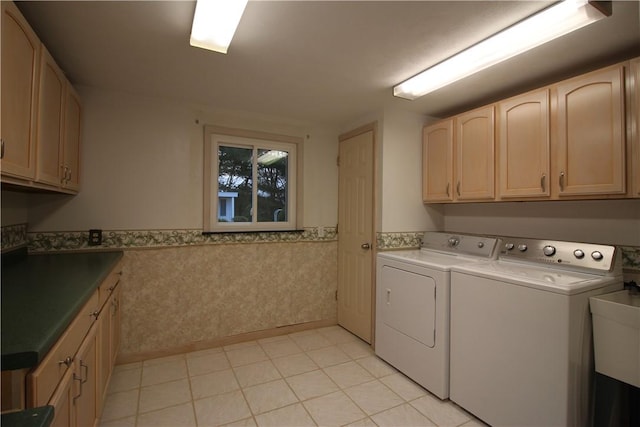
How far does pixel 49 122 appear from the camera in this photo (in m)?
1.67


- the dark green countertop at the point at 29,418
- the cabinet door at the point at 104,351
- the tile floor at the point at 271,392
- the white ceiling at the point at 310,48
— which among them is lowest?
the tile floor at the point at 271,392

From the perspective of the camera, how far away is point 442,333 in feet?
6.81

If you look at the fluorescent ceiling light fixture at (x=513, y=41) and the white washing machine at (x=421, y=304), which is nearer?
the fluorescent ceiling light fixture at (x=513, y=41)

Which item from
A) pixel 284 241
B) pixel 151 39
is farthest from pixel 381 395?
pixel 151 39

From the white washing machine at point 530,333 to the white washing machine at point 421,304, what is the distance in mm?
83

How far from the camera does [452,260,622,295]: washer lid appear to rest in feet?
5.11

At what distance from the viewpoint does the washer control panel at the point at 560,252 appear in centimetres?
175

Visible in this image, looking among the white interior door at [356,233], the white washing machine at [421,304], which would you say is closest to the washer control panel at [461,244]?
the white washing machine at [421,304]

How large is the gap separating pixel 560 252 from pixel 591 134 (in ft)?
2.37

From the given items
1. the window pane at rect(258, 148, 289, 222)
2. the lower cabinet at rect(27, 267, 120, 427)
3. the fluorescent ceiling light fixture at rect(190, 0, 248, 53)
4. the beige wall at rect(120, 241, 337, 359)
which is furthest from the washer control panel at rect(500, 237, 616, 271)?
the lower cabinet at rect(27, 267, 120, 427)

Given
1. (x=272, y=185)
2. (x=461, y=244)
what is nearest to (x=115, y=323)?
(x=272, y=185)

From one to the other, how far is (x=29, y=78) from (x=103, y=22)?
46 cm

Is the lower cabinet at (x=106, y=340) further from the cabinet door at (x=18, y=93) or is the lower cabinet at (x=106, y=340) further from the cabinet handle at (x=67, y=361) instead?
the cabinet door at (x=18, y=93)

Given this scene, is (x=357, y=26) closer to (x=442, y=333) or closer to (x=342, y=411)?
(x=442, y=333)
